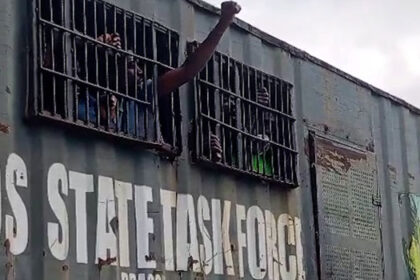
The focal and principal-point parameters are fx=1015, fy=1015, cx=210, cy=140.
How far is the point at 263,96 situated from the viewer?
5.86 m

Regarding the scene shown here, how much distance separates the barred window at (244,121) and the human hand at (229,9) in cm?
37

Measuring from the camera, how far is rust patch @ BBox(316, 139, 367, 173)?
6605mm

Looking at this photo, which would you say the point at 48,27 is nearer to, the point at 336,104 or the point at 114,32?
the point at 114,32

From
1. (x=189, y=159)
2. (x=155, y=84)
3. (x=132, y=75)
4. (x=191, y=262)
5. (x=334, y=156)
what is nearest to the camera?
(x=132, y=75)

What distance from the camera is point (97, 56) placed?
4.27 metres

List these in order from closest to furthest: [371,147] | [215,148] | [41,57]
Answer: [41,57], [215,148], [371,147]

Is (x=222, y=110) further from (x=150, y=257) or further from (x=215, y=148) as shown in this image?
(x=150, y=257)

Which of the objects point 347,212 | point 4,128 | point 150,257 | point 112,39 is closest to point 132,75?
point 112,39

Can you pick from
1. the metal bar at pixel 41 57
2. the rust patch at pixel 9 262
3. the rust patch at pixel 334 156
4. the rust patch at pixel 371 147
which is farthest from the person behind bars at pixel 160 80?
the rust patch at pixel 371 147

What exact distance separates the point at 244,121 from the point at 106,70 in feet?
4.77

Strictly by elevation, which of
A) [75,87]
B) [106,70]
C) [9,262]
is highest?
[106,70]

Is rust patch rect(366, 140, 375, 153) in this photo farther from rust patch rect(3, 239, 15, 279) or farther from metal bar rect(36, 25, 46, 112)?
rust patch rect(3, 239, 15, 279)

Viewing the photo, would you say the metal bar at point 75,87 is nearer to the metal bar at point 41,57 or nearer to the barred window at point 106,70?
the barred window at point 106,70

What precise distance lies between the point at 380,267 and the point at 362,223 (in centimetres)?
38
